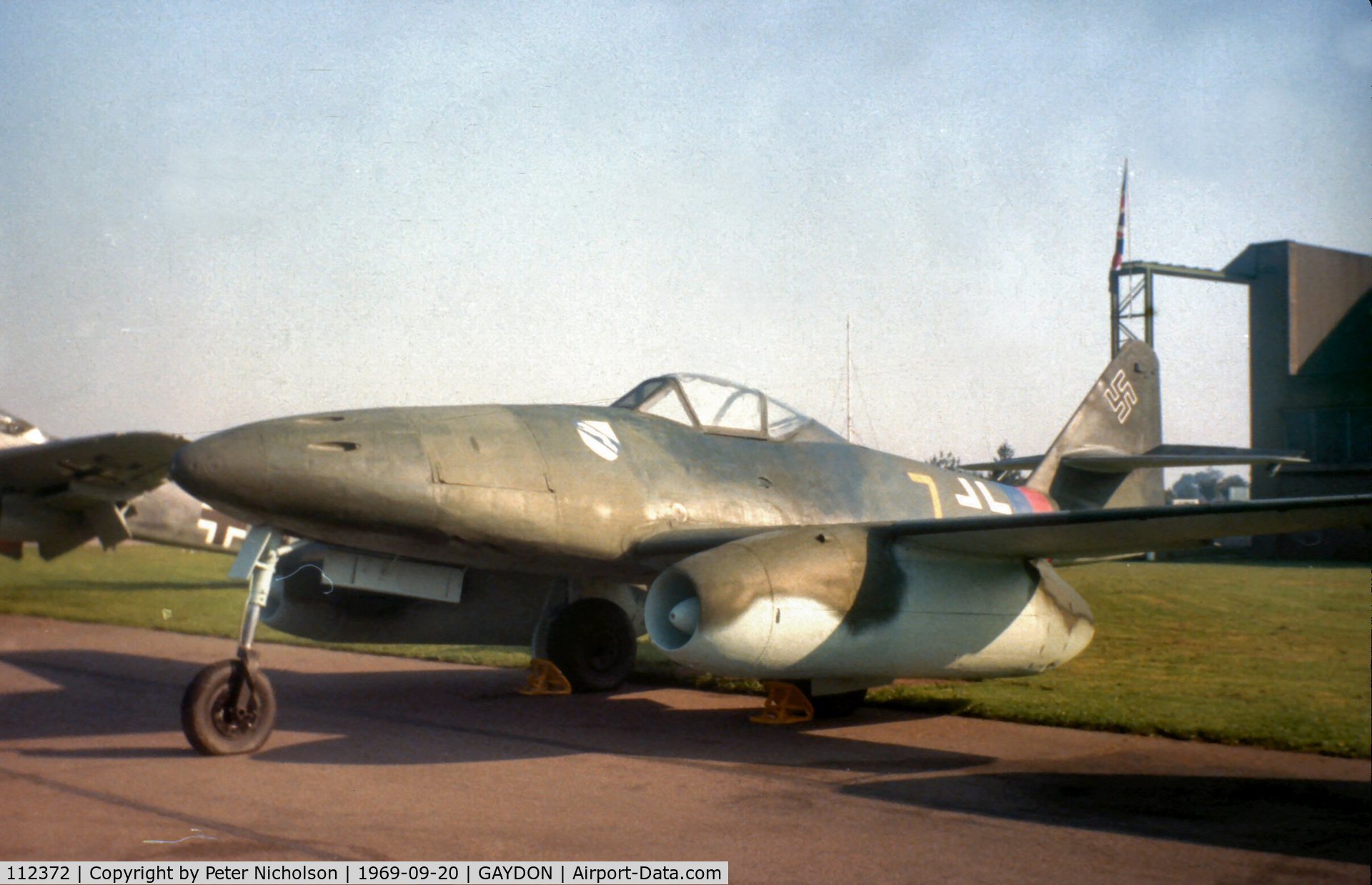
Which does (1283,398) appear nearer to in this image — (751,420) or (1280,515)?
(1280,515)

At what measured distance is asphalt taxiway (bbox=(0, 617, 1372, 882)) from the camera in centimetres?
410

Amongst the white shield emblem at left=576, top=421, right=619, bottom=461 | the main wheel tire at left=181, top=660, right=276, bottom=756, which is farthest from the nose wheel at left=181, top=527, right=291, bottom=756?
the white shield emblem at left=576, top=421, right=619, bottom=461

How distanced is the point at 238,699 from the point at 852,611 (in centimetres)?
342

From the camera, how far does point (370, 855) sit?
404 cm

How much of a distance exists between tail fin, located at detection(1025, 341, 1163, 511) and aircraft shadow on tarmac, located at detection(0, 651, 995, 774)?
13.6 feet

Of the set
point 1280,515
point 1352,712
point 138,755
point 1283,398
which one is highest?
point 1283,398

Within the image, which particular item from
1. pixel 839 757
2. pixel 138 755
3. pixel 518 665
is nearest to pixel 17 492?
pixel 518 665

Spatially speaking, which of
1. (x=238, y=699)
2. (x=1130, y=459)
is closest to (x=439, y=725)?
(x=238, y=699)

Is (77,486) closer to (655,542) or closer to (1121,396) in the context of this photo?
(655,542)

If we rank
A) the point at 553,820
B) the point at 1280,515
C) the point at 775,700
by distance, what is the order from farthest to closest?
the point at 775,700, the point at 1280,515, the point at 553,820

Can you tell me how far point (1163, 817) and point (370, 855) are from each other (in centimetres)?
324

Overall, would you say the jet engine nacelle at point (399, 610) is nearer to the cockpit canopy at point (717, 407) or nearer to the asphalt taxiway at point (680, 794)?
the asphalt taxiway at point (680, 794)

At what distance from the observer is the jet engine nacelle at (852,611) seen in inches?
223
